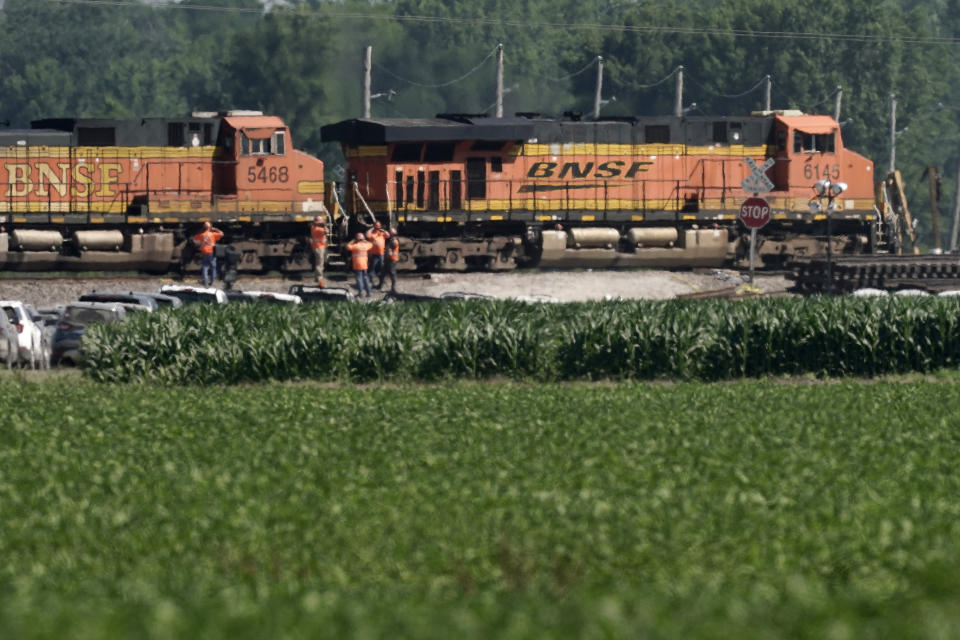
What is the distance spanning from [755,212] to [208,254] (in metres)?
14.7

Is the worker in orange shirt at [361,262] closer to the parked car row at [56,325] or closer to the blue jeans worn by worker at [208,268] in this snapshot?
the blue jeans worn by worker at [208,268]

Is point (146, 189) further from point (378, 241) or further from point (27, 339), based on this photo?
point (27, 339)

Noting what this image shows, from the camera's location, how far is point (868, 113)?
358 feet

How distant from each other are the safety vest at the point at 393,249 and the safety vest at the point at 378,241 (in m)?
0.30

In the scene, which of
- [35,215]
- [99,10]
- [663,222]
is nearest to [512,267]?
[663,222]

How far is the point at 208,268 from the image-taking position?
142 ft

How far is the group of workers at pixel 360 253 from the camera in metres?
43.0

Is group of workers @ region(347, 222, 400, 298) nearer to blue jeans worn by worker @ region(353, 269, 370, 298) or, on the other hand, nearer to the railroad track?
blue jeans worn by worker @ region(353, 269, 370, 298)

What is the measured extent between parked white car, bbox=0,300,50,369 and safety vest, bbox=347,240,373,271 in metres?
11.6

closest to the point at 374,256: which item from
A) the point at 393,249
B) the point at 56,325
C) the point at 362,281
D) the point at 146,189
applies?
the point at 393,249

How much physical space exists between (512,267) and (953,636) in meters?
39.7

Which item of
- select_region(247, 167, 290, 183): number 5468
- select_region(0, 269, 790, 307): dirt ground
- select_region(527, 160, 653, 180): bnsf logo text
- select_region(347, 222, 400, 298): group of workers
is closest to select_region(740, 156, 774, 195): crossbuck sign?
select_region(0, 269, 790, 307): dirt ground

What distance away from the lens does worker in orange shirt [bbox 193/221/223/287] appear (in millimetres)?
42994

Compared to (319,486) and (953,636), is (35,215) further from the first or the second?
(953,636)
